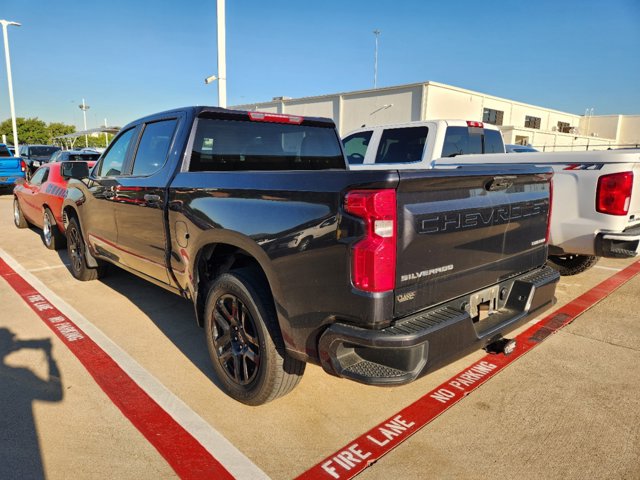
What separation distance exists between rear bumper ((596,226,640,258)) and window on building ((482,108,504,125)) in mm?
33909

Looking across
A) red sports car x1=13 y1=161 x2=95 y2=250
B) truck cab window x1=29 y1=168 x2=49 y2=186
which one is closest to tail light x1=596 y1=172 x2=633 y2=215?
red sports car x1=13 y1=161 x2=95 y2=250

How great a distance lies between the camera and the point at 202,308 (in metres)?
3.35

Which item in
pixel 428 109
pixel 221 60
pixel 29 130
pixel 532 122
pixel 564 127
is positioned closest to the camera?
pixel 221 60

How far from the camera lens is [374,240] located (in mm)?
2064

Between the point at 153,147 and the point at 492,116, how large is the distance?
37014 millimetres

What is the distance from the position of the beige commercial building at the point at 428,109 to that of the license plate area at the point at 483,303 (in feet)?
90.0

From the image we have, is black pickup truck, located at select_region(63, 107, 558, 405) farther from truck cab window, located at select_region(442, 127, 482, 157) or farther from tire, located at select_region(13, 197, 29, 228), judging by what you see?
tire, located at select_region(13, 197, 29, 228)

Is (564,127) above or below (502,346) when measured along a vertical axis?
above

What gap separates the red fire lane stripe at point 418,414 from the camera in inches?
94.3

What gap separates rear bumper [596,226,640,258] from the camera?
4047 mm

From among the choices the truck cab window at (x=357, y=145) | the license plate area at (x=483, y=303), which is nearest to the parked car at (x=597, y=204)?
the license plate area at (x=483, y=303)

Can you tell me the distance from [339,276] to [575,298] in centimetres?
407

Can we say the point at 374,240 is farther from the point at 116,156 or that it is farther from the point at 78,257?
the point at 78,257

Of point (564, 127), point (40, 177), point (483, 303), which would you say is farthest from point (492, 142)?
point (564, 127)
